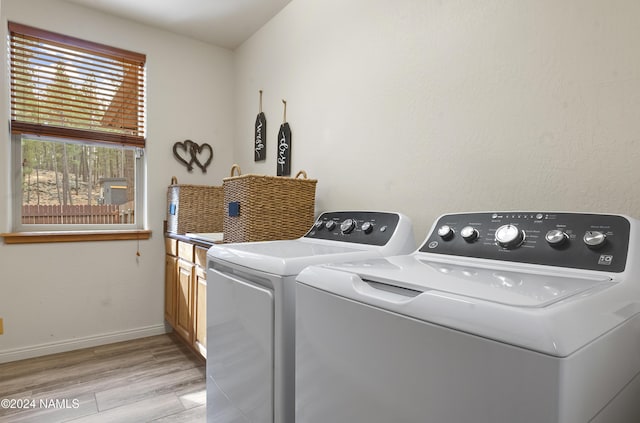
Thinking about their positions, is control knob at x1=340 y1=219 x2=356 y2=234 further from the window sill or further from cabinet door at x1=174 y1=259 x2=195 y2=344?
the window sill

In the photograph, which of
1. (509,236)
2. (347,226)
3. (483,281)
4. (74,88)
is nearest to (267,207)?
(347,226)

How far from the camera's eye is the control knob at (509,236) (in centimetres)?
93

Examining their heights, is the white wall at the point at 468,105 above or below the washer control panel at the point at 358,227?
above

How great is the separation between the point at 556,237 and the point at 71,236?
285 centimetres

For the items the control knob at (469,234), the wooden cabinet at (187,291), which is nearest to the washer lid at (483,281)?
the control knob at (469,234)

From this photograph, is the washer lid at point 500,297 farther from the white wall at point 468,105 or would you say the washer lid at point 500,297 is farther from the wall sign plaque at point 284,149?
the wall sign plaque at point 284,149

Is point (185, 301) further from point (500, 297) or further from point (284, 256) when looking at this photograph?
point (500, 297)

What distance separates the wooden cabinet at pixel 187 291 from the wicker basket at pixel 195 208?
0.48 feet

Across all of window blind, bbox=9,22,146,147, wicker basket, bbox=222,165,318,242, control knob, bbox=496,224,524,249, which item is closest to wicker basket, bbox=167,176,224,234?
window blind, bbox=9,22,146,147

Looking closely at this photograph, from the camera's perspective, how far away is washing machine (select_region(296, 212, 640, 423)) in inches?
18.6

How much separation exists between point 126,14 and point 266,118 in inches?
49.6

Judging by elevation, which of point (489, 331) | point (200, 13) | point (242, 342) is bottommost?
point (242, 342)

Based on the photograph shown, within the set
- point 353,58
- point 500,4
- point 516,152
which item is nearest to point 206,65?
point 353,58

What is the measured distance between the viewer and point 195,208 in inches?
103
